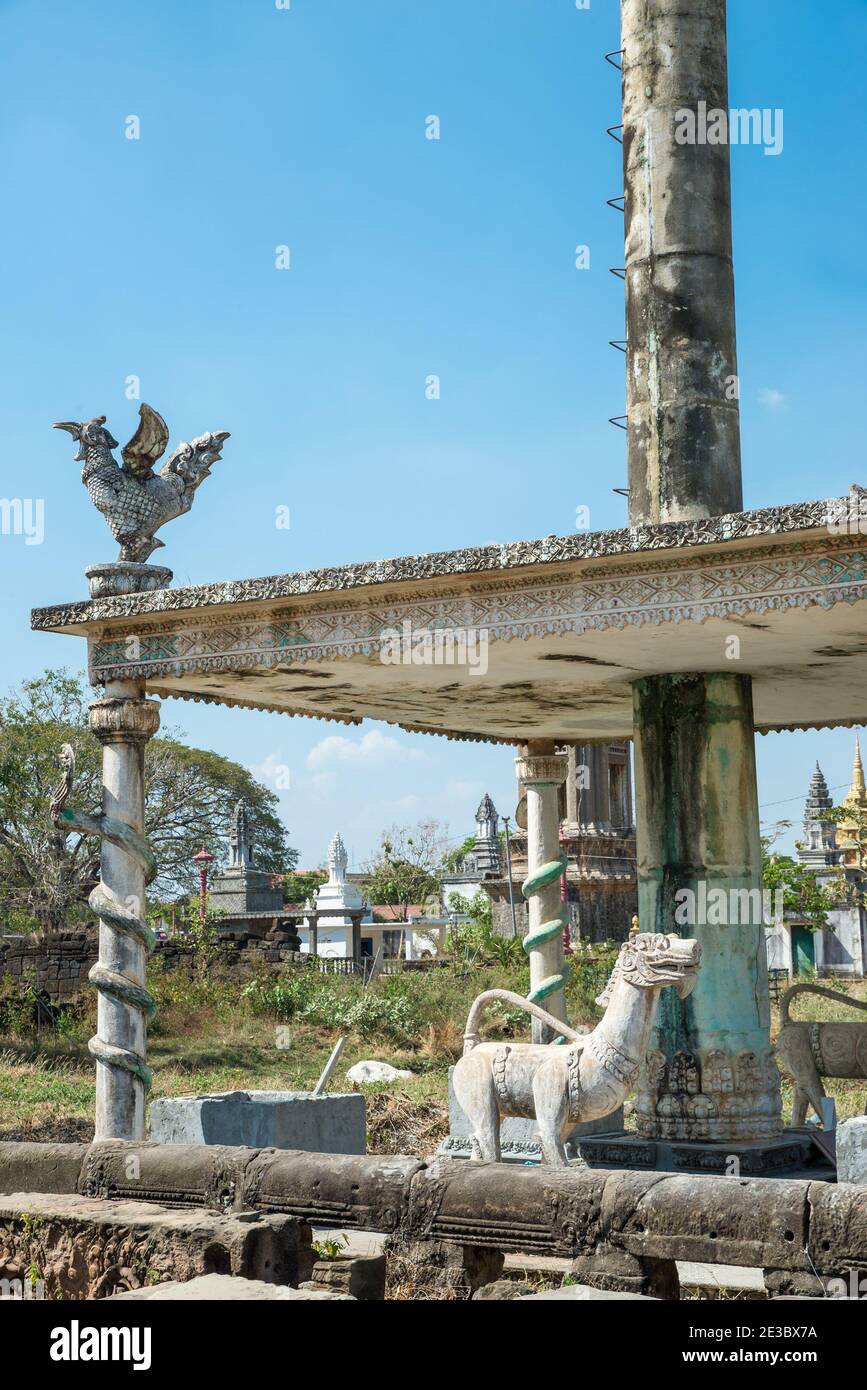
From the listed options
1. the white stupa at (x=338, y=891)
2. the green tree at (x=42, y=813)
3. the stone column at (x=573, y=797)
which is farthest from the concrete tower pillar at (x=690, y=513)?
the white stupa at (x=338, y=891)

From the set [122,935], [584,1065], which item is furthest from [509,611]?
[122,935]

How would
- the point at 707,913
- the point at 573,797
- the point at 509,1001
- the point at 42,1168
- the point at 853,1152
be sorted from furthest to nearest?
the point at 573,797 < the point at 707,913 < the point at 509,1001 < the point at 853,1152 < the point at 42,1168

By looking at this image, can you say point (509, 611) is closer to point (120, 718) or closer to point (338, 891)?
point (120, 718)

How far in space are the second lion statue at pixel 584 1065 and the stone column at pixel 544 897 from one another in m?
3.73

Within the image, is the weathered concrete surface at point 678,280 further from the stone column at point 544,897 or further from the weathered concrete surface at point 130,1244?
the weathered concrete surface at point 130,1244

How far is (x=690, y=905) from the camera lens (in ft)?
31.6

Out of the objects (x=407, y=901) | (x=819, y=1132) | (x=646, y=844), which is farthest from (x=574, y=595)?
(x=407, y=901)

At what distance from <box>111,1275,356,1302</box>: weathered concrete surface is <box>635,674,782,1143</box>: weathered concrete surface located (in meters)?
4.24

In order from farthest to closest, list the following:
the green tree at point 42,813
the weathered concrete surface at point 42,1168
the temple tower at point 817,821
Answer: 1. the temple tower at point 817,821
2. the green tree at point 42,813
3. the weathered concrete surface at point 42,1168

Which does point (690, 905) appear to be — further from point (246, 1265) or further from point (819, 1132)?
point (246, 1265)

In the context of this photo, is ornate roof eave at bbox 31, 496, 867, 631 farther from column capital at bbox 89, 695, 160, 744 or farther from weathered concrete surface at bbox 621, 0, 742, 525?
weathered concrete surface at bbox 621, 0, 742, 525

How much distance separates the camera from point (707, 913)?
958 centimetres

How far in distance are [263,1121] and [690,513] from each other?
4.62 metres

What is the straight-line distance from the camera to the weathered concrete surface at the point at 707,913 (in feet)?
31.1
